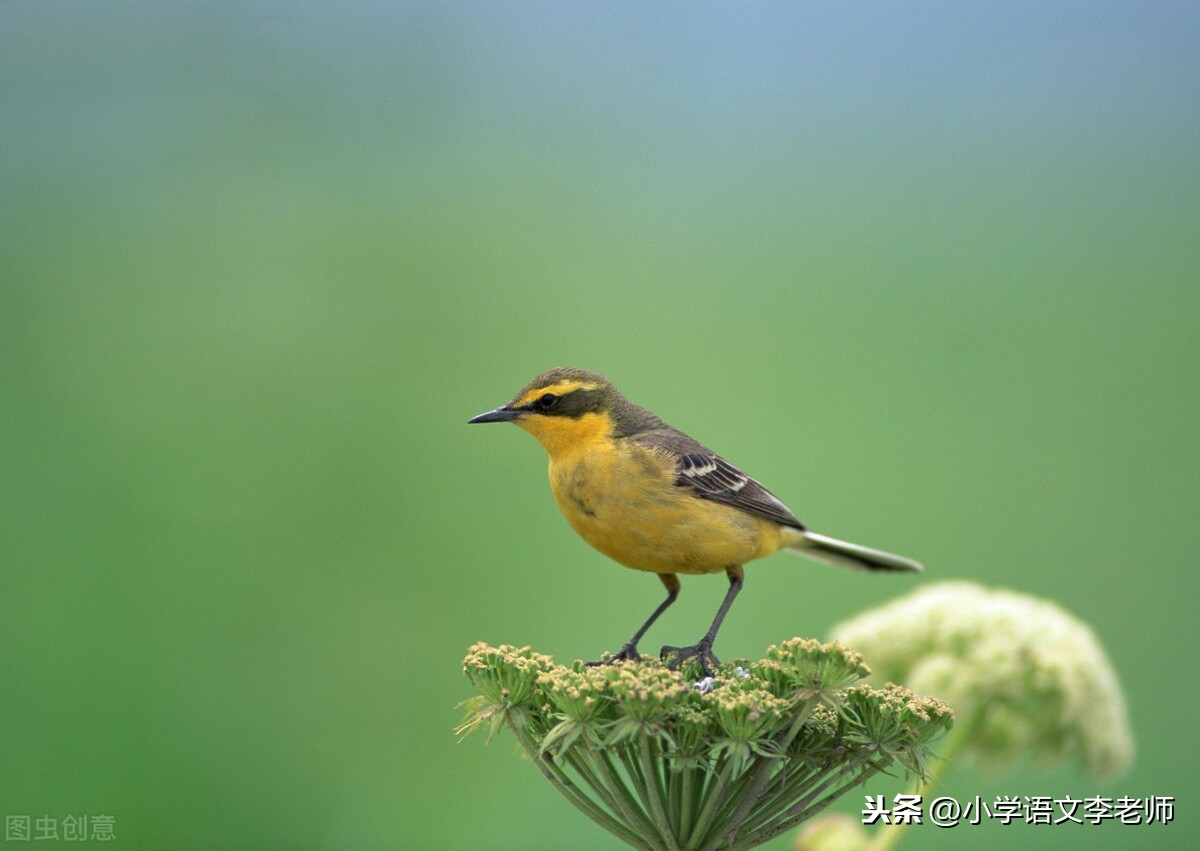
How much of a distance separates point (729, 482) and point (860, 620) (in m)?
1.25

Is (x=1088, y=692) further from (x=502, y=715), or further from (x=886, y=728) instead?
(x=502, y=715)

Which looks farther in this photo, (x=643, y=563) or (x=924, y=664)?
(x=924, y=664)

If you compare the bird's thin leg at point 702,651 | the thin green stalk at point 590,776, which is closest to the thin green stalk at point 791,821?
the thin green stalk at point 590,776

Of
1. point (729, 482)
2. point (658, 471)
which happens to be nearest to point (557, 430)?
point (658, 471)

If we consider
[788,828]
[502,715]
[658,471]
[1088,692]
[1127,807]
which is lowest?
[1127,807]

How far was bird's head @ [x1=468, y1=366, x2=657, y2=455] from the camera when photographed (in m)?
4.40

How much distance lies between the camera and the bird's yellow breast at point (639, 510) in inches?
166

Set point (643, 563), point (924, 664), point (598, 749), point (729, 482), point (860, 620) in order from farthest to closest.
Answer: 1. point (860, 620)
2. point (924, 664)
3. point (729, 482)
4. point (643, 563)
5. point (598, 749)

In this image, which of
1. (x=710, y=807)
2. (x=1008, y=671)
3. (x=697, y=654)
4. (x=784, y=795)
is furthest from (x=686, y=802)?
(x=1008, y=671)

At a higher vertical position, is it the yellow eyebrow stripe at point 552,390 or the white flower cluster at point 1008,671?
the yellow eyebrow stripe at point 552,390

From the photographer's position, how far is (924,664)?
16.3 ft

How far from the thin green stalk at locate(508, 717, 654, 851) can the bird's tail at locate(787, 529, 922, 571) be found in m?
2.05

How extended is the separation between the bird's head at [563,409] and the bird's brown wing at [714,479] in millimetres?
197

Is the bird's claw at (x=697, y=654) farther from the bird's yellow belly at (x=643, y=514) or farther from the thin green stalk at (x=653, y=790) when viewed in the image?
the thin green stalk at (x=653, y=790)
